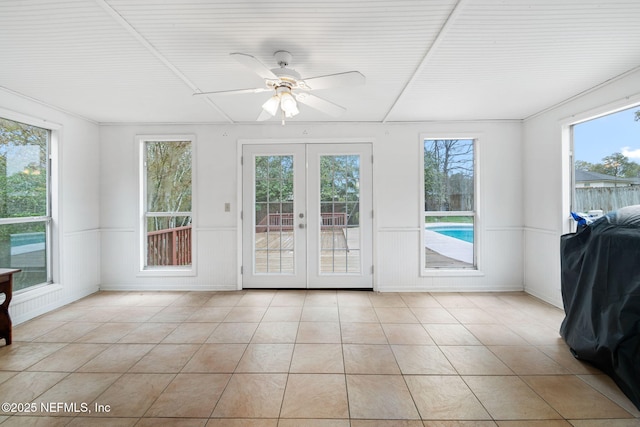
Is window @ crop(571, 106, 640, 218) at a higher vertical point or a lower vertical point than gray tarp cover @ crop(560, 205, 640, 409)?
higher

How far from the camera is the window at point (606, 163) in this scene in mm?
2711

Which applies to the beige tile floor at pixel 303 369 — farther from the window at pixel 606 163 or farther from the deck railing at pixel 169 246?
the window at pixel 606 163

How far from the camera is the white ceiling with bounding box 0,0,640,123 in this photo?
176 cm

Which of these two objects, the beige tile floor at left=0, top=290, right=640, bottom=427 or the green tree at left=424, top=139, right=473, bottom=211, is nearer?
the beige tile floor at left=0, top=290, right=640, bottom=427

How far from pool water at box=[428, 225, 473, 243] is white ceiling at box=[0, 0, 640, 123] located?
1777 mm

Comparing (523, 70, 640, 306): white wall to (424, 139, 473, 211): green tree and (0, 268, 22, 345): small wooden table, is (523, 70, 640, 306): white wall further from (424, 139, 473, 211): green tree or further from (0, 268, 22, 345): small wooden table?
(0, 268, 22, 345): small wooden table

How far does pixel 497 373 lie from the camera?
6.86 feet

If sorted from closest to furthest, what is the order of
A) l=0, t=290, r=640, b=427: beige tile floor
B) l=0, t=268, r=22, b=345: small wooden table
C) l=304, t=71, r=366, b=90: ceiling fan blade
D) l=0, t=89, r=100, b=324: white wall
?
l=0, t=290, r=640, b=427: beige tile floor
l=304, t=71, r=366, b=90: ceiling fan blade
l=0, t=268, r=22, b=345: small wooden table
l=0, t=89, r=100, b=324: white wall

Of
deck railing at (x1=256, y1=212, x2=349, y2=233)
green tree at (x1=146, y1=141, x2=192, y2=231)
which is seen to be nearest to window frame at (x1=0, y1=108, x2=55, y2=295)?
green tree at (x1=146, y1=141, x2=192, y2=231)

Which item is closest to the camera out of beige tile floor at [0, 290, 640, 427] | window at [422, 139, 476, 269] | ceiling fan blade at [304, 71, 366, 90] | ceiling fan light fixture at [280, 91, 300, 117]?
beige tile floor at [0, 290, 640, 427]

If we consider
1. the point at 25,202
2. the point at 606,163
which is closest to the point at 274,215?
the point at 25,202

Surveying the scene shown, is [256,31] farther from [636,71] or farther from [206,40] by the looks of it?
[636,71]

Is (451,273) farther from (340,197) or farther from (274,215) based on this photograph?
(274,215)

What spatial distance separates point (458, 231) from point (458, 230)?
0.05 feet
